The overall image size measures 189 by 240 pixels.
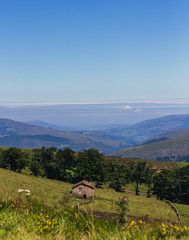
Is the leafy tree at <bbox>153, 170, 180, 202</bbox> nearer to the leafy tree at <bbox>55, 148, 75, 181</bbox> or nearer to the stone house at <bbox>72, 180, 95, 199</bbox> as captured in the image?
the stone house at <bbox>72, 180, 95, 199</bbox>

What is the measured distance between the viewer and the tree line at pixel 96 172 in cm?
8738

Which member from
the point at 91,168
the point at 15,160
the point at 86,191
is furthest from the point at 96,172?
the point at 15,160

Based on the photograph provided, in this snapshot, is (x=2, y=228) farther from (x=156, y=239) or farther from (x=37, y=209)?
(x=156, y=239)

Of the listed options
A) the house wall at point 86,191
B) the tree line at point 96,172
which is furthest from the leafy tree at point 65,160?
the house wall at point 86,191

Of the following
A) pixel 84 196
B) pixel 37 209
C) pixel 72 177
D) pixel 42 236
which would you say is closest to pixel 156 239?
pixel 42 236

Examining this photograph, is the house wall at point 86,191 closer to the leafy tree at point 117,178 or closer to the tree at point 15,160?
the leafy tree at point 117,178

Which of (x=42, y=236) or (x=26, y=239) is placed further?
(x=42, y=236)

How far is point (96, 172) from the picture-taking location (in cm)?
8988

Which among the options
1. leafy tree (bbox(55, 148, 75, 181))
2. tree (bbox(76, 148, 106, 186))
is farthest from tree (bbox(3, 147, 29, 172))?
tree (bbox(76, 148, 106, 186))

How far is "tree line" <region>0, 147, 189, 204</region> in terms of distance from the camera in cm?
8738

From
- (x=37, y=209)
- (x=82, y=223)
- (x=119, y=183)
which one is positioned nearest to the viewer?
(x=82, y=223)

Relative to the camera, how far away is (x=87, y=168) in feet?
292

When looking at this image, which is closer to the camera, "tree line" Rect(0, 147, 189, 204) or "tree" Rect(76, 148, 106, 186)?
"tree" Rect(76, 148, 106, 186)

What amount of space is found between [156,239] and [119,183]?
92.8 meters
